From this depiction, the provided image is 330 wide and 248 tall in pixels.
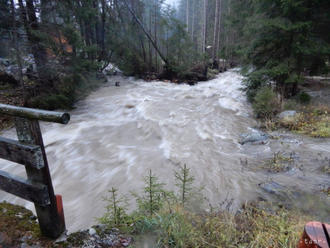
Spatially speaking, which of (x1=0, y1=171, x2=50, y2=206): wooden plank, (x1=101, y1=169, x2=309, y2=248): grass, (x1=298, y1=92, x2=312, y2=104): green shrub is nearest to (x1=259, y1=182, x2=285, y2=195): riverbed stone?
(x1=101, y1=169, x2=309, y2=248): grass

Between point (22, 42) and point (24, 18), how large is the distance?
888mm

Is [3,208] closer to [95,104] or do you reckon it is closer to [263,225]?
[263,225]

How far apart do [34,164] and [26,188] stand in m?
0.32

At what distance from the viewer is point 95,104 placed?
448 inches

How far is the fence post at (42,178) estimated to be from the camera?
184 cm

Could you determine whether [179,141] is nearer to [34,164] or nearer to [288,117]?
[288,117]

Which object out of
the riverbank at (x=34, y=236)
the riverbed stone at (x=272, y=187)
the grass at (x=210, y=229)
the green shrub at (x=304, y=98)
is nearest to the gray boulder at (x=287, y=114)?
the green shrub at (x=304, y=98)

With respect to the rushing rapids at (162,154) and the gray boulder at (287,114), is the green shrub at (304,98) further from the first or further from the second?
the rushing rapids at (162,154)

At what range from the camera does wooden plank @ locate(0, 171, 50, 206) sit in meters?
1.96

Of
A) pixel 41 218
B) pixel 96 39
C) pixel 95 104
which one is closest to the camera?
pixel 41 218

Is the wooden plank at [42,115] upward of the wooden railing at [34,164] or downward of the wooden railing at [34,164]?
upward

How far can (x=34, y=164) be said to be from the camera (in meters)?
1.87

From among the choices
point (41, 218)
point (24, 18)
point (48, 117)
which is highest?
point (24, 18)

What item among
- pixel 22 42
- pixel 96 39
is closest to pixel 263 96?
pixel 22 42
